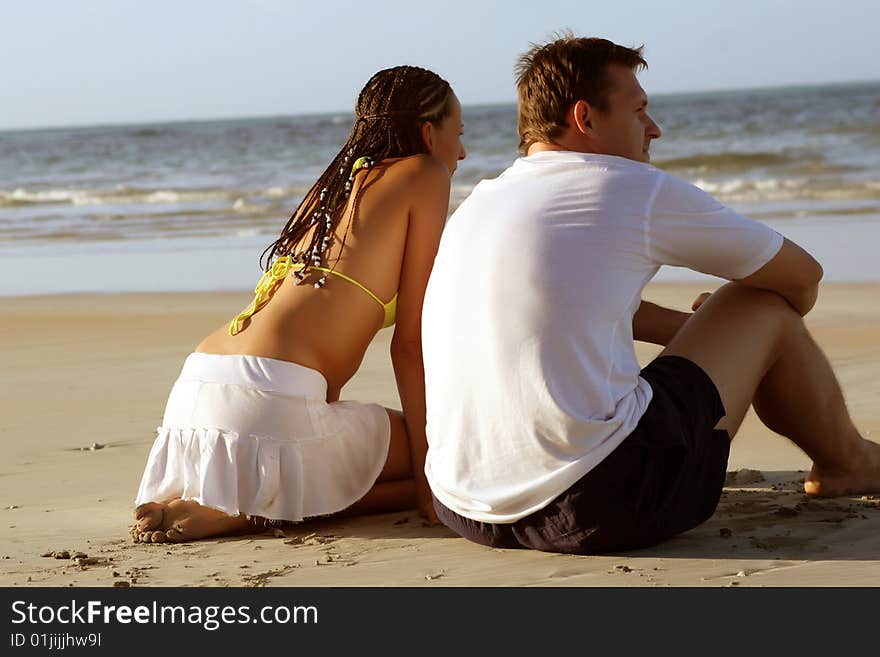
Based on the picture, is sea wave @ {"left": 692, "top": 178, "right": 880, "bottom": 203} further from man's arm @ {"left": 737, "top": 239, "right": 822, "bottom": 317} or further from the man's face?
the man's face

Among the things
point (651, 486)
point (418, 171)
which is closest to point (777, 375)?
point (651, 486)

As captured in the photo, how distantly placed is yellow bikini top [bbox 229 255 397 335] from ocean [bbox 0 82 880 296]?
5479 mm

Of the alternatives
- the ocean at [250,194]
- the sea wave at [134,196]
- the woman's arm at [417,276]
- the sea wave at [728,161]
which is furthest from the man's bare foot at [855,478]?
the sea wave at [728,161]

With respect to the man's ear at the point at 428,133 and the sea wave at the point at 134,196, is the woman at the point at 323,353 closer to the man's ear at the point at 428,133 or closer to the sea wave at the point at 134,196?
the man's ear at the point at 428,133

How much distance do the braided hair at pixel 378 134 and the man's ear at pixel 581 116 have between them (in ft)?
2.37

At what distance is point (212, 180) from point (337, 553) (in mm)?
20220

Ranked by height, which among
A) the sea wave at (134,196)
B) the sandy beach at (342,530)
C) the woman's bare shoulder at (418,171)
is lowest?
the sea wave at (134,196)

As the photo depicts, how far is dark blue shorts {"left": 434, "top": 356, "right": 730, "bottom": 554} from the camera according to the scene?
3.07 meters

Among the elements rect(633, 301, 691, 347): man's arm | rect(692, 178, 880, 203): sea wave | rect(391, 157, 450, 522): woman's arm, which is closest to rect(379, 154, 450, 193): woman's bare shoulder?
rect(391, 157, 450, 522): woman's arm

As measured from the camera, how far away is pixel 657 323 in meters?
3.85

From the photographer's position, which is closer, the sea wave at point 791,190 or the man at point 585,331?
the man at point 585,331

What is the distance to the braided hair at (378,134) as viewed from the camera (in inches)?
145
